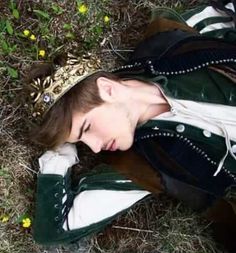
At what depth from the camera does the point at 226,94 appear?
1.75 m

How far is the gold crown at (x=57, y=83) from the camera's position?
1646 mm

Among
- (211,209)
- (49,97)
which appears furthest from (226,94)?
(49,97)

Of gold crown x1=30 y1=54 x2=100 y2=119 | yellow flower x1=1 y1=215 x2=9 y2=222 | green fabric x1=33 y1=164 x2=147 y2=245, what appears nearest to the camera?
gold crown x1=30 y1=54 x2=100 y2=119

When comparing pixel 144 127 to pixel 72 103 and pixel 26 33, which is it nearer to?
pixel 72 103

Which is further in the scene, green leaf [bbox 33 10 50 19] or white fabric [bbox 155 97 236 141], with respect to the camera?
green leaf [bbox 33 10 50 19]

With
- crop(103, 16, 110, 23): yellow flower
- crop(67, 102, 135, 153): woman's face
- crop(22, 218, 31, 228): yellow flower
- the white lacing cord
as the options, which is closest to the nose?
crop(67, 102, 135, 153): woman's face

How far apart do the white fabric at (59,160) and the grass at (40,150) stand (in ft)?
0.31

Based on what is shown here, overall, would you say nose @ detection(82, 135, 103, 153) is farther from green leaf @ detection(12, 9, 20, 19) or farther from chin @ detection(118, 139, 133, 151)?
green leaf @ detection(12, 9, 20, 19)

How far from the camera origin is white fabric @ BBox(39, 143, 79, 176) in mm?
1816

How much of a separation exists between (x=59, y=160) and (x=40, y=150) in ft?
0.45

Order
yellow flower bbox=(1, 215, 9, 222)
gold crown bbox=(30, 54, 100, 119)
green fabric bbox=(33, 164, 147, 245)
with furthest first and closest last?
yellow flower bbox=(1, 215, 9, 222)
green fabric bbox=(33, 164, 147, 245)
gold crown bbox=(30, 54, 100, 119)

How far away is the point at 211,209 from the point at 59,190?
18.7 inches

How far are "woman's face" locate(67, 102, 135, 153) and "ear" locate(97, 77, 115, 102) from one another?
0.02m

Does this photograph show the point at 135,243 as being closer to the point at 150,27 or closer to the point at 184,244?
the point at 184,244
